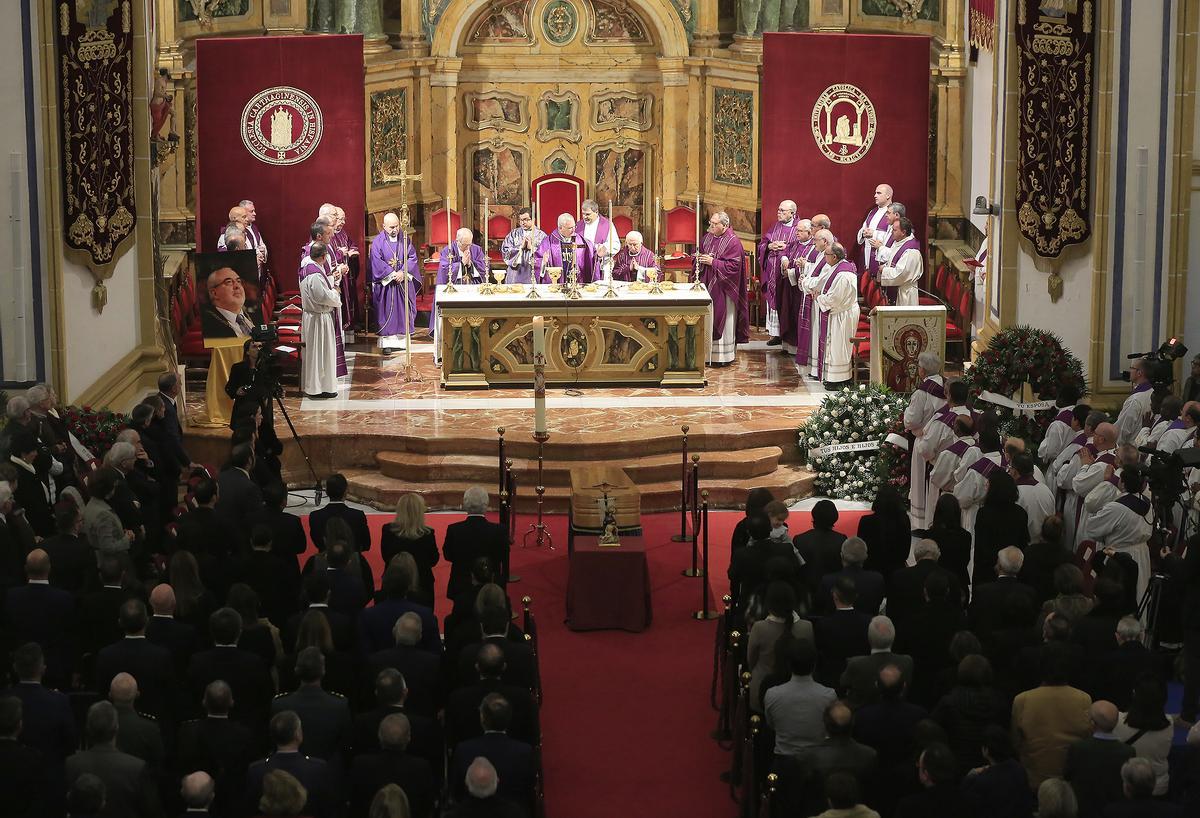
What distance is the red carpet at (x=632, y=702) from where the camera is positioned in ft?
35.7

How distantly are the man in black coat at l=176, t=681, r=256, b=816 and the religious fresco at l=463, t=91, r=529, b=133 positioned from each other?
51.3 feet

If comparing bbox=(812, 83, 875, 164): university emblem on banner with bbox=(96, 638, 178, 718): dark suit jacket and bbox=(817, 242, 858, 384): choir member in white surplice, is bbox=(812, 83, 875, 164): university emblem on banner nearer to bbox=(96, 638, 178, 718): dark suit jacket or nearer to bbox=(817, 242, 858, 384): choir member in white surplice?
bbox=(817, 242, 858, 384): choir member in white surplice

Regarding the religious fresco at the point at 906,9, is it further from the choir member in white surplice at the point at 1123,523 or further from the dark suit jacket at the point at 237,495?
the dark suit jacket at the point at 237,495

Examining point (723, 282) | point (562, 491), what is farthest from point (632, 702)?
point (723, 282)

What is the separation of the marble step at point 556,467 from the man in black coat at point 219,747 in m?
8.28

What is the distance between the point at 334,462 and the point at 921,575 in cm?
812

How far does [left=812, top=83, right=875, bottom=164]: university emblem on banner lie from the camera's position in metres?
21.9

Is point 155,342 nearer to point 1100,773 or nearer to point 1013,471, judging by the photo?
point 1013,471

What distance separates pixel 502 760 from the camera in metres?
8.55

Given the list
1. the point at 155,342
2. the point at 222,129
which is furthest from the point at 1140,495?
the point at 222,129

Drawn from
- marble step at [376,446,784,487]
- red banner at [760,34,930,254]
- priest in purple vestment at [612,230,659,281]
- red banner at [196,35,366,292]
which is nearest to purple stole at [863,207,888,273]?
red banner at [760,34,930,254]

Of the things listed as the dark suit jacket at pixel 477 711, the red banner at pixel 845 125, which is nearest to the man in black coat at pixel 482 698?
the dark suit jacket at pixel 477 711

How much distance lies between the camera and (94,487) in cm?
1167

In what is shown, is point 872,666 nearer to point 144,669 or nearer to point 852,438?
point 144,669
